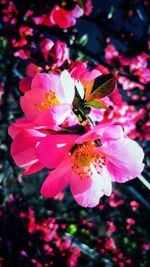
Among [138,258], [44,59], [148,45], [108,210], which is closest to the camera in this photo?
[44,59]

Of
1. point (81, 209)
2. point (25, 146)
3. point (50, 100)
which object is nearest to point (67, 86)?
point (50, 100)

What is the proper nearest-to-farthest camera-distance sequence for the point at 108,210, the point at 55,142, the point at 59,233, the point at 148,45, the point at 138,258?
the point at 55,142 < the point at 148,45 < the point at 59,233 < the point at 138,258 < the point at 108,210

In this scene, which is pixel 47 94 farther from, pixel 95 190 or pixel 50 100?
pixel 95 190

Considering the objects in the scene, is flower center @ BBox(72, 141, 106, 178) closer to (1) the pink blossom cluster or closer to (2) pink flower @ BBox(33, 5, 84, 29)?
(1) the pink blossom cluster

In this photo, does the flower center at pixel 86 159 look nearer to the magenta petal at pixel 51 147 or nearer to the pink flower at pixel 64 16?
the magenta petal at pixel 51 147

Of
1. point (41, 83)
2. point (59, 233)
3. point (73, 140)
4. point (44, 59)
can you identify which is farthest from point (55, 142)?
point (59, 233)

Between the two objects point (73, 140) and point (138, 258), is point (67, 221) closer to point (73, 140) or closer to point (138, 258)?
point (138, 258)

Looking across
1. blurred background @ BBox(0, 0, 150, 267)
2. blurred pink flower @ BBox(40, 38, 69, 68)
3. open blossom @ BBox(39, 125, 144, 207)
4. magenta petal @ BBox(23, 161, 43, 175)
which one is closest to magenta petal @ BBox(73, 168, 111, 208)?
open blossom @ BBox(39, 125, 144, 207)

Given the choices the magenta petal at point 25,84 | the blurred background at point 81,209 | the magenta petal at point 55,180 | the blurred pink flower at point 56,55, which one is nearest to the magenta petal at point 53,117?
the magenta petal at point 55,180
